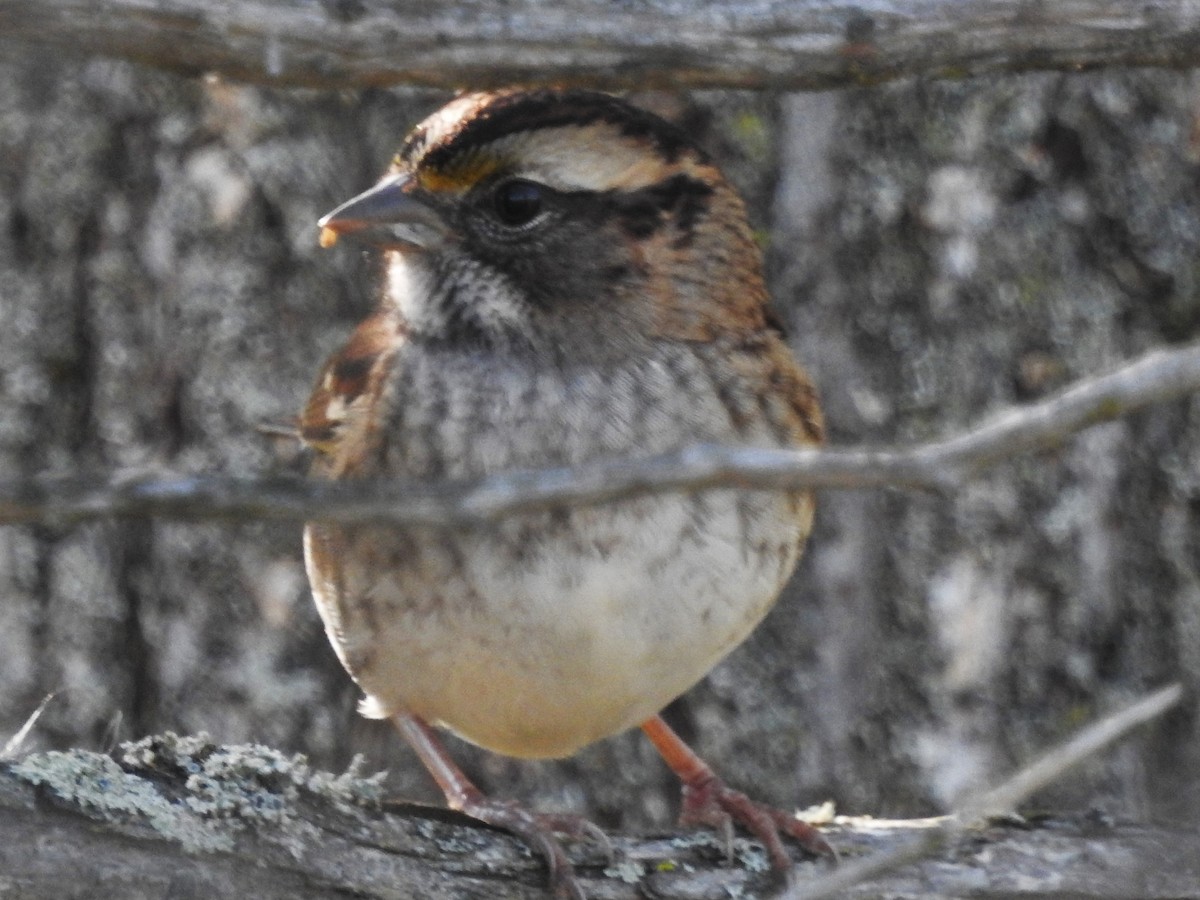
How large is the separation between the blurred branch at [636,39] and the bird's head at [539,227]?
49 cm

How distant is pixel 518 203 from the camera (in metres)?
4.30

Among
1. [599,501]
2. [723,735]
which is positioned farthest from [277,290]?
[599,501]

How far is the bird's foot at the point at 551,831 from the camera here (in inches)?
159

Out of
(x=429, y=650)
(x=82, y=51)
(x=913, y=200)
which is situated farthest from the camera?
(x=913, y=200)

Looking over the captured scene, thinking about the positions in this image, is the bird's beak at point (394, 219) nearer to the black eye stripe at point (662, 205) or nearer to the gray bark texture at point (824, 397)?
the black eye stripe at point (662, 205)

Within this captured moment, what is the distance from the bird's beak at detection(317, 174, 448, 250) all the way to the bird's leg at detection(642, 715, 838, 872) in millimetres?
1437

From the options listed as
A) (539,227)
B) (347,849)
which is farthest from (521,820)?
(539,227)

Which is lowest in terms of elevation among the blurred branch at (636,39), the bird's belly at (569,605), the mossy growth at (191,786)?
the mossy growth at (191,786)

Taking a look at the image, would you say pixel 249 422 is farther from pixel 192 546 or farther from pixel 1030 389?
pixel 1030 389

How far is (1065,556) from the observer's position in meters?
5.29

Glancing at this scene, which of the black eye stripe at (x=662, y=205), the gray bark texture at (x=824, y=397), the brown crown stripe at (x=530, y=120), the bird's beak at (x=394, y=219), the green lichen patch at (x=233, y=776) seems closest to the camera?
the green lichen patch at (x=233, y=776)

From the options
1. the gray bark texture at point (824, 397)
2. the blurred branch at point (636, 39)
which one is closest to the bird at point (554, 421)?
the blurred branch at point (636, 39)

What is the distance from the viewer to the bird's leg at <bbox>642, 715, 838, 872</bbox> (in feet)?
14.1

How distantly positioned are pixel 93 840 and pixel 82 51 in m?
1.42
